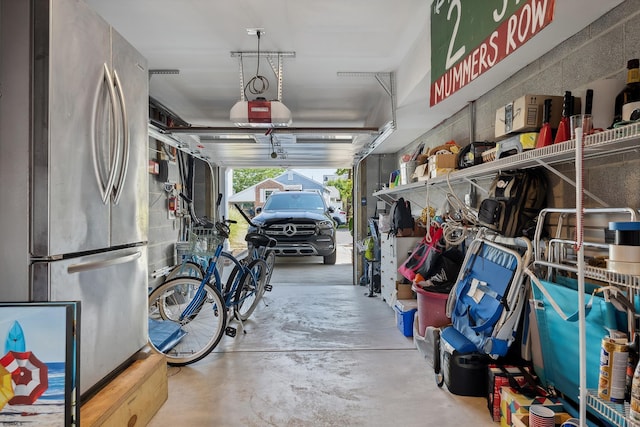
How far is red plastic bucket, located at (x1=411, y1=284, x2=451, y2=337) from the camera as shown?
9.95 ft

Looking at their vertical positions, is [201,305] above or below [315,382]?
above

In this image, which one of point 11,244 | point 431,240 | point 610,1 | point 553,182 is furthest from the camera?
point 431,240

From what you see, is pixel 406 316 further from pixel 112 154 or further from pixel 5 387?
pixel 5 387

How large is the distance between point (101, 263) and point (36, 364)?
522 millimetres

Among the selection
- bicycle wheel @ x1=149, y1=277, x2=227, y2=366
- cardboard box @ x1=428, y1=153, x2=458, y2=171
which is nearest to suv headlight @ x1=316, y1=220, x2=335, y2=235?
bicycle wheel @ x1=149, y1=277, x2=227, y2=366

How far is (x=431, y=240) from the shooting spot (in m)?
3.61

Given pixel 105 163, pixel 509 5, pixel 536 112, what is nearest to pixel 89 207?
pixel 105 163

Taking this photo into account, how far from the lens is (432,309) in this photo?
3.08 metres

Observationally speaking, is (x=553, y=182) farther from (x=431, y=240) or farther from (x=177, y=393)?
(x=177, y=393)

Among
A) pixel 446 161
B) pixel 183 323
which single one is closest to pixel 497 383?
pixel 446 161

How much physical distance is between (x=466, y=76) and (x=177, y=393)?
2569 millimetres

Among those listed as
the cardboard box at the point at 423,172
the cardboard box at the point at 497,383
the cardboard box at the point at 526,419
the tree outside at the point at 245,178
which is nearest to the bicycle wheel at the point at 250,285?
the cardboard box at the point at 423,172

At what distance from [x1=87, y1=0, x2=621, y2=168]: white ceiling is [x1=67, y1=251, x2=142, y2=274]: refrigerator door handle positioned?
1.74 m

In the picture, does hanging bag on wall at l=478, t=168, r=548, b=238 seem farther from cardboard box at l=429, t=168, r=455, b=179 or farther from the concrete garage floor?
the concrete garage floor
